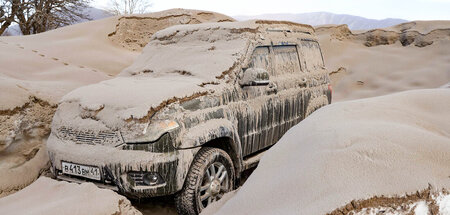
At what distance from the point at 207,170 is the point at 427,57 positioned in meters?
14.0

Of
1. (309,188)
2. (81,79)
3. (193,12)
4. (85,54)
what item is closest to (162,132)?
(309,188)

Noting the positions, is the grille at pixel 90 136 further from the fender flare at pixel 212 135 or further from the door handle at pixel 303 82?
the door handle at pixel 303 82

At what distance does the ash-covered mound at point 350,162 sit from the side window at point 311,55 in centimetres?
262

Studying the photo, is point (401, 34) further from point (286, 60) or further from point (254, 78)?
point (254, 78)

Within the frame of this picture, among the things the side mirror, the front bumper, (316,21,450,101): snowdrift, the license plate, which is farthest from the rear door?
(316,21,450,101): snowdrift

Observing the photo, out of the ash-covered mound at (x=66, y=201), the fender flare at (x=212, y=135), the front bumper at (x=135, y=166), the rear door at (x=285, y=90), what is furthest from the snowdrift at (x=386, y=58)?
the ash-covered mound at (x=66, y=201)

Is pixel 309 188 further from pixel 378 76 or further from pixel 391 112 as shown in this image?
pixel 378 76

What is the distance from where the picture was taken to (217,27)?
14.6ft

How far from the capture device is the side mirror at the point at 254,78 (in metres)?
3.75

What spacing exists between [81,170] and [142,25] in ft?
37.4

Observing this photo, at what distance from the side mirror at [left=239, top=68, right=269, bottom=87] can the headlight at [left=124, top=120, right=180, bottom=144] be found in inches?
40.4

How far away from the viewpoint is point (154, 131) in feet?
9.81

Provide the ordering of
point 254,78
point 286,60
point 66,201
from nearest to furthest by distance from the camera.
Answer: point 66,201, point 254,78, point 286,60

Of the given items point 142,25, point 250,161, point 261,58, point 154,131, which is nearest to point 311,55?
point 261,58
